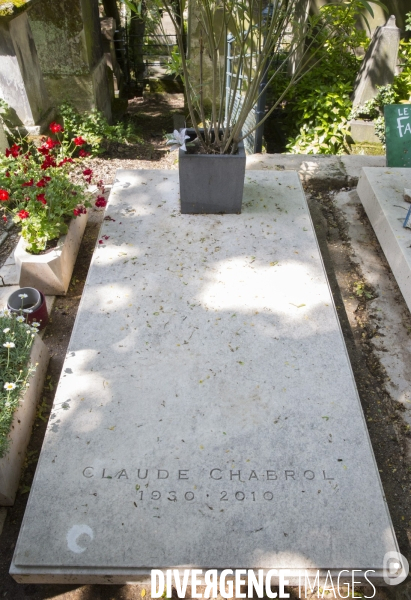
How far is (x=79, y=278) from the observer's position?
11.4 feet

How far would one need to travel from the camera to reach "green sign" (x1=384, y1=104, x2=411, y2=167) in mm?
4547

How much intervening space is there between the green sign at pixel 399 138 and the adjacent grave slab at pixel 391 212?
1.51ft

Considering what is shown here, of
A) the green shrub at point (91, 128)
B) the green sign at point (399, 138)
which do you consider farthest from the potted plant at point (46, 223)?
the green sign at point (399, 138)

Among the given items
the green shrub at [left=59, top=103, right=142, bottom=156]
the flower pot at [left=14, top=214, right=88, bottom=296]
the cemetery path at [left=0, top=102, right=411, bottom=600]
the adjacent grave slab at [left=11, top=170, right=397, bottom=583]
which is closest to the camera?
the adjacent grave slab at [left=11, top=170, right=397, bottom=583]

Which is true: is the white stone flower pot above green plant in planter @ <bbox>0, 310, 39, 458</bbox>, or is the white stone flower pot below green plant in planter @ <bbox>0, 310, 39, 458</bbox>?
below

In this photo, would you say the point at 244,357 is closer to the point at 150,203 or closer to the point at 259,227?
the point at 259,227

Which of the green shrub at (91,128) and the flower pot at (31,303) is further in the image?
the green shrub at (91,128)

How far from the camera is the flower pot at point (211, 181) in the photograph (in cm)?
335

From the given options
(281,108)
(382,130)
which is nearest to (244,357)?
(382,130)

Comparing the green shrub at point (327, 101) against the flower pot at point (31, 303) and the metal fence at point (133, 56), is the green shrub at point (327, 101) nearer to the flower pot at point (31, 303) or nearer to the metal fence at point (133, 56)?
the metal fence at point (133, 56)

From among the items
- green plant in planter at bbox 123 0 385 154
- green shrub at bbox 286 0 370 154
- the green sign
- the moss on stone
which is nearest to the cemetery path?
the green sign

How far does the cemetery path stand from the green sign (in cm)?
58

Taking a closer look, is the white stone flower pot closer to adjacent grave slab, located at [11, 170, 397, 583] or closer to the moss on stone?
adjacent grave slab, located at [11, 170, 397, 583]

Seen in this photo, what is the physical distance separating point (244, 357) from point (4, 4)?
374 centimetres
